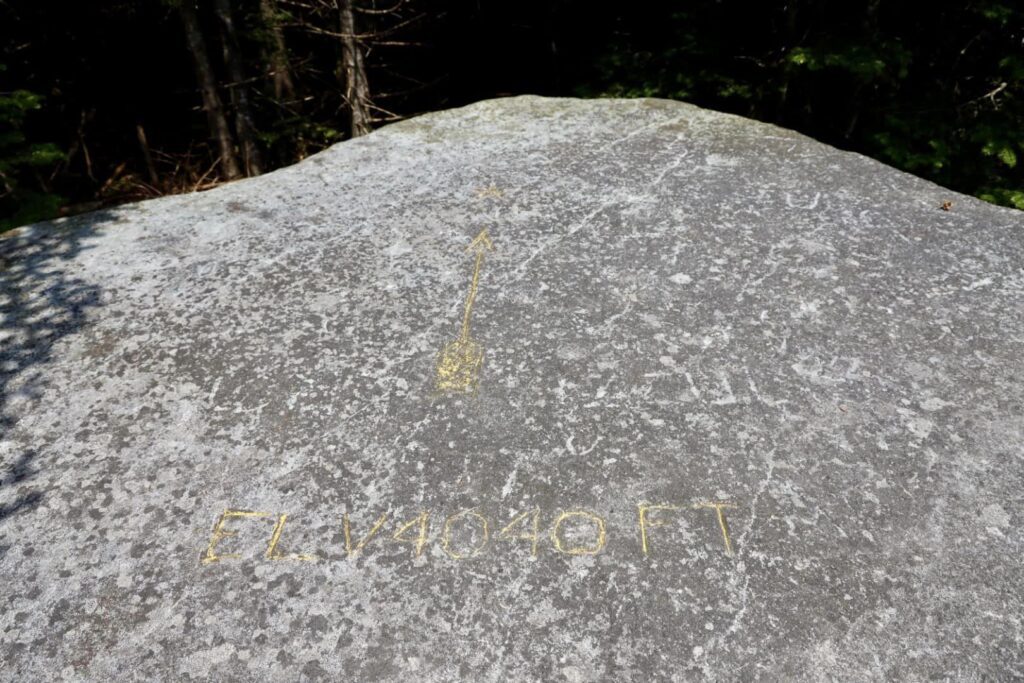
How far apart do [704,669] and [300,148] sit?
6504 millimetres

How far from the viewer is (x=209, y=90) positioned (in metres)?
6.11

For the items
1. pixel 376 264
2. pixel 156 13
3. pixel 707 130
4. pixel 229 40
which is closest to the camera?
pixel 376 264

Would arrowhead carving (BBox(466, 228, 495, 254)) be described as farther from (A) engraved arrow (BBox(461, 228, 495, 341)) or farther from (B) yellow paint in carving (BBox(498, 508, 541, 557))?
(B) yellow paint in carving (BBox(498, 508, 541, 557))

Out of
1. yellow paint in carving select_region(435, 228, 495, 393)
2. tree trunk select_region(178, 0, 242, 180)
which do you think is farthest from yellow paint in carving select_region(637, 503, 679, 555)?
tree trunk select_region(178, 0, 242, 180)

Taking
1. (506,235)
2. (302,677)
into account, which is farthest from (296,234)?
(302,677)

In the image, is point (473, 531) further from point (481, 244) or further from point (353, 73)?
point (353, 73)

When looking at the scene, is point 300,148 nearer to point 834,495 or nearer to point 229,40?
point 229,40

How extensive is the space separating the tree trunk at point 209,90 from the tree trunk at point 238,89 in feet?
0.40

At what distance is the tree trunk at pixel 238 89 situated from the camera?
5.99 meters

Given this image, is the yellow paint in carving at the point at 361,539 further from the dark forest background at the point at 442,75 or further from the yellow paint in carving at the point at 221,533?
the dark forest background at the point at 442,75

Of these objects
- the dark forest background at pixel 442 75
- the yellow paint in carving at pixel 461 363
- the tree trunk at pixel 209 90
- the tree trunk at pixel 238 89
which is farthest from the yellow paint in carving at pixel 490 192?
the tree trunk at pixel 238 89

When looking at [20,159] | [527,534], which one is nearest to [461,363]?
[527,534]

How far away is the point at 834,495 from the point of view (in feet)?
6.12

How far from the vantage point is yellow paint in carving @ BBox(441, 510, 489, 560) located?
179 cm
